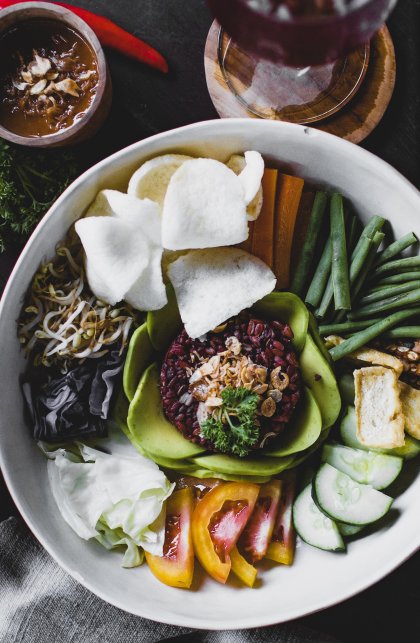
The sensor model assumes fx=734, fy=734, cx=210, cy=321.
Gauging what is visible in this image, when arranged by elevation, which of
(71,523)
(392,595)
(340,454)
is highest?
(340,454)

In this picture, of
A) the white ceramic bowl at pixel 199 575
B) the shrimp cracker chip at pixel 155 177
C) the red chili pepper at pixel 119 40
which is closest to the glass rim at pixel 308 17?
the white ceramic bowl at pixel 199 575

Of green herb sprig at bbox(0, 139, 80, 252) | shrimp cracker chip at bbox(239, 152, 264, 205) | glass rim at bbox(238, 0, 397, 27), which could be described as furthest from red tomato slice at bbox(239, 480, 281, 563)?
glass rim at bbox(238, 0, 397, 27)

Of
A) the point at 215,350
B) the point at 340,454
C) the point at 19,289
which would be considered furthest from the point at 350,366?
the point at 19,289

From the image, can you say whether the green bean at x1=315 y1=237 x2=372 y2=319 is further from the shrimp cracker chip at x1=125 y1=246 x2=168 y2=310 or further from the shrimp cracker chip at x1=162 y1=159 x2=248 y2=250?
the shrimp cracker chip at x1=125 y1=246 x2=168 y2=310

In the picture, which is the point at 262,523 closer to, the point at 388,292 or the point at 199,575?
the point at 199,575

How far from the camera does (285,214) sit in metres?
2.41

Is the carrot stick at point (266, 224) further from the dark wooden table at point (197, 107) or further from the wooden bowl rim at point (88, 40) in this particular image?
the wooden bowl rim at point (88, 40)

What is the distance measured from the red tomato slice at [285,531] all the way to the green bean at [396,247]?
797mm

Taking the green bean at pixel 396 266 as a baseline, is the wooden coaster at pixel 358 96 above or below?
above

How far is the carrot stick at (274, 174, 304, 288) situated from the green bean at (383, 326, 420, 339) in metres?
0.42

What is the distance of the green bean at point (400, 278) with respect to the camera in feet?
7.91

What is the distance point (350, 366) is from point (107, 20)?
148 centimetres

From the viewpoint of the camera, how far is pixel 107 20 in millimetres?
2586

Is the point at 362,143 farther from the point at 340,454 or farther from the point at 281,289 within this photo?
the point at 340,454
